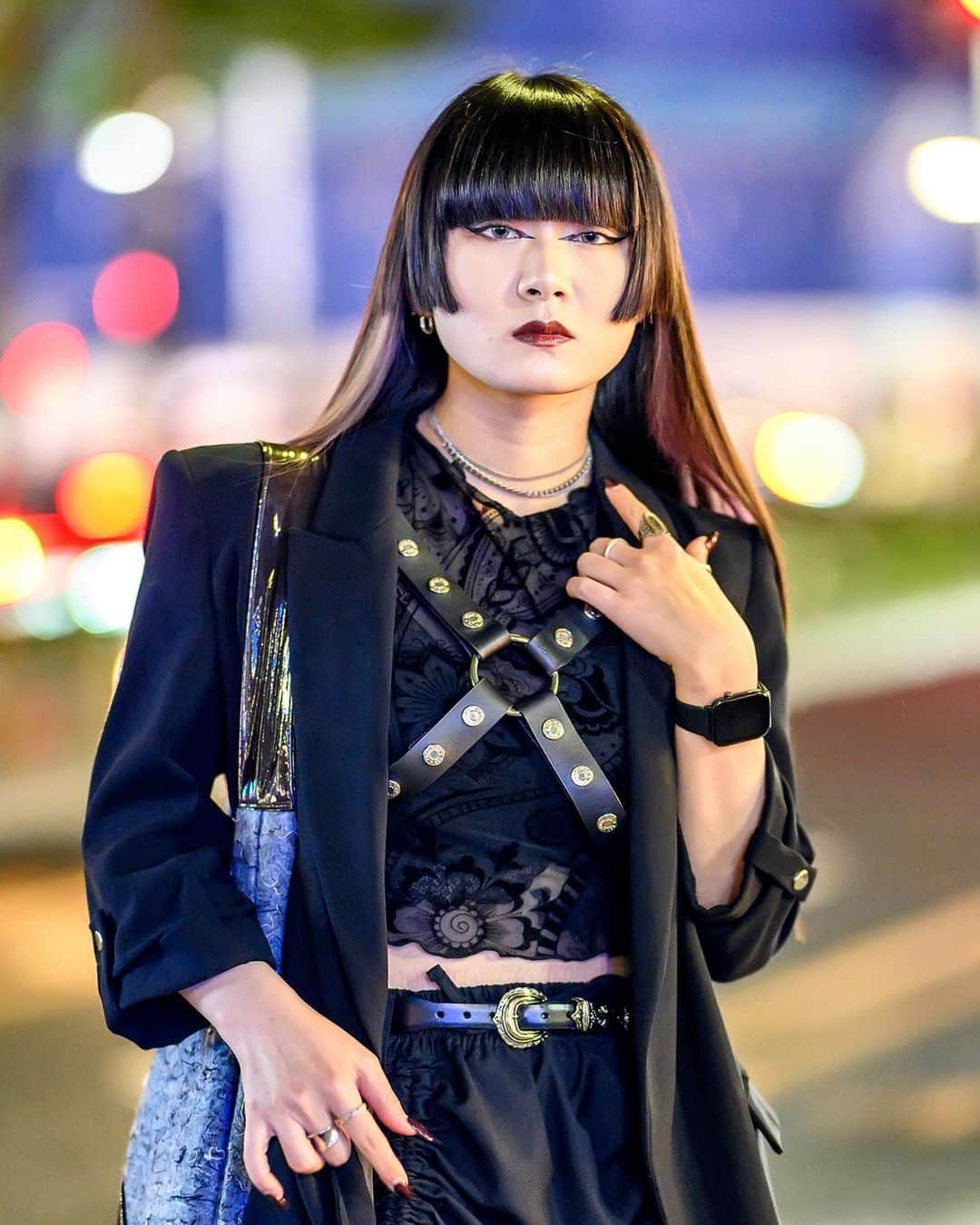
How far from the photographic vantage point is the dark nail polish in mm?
1534

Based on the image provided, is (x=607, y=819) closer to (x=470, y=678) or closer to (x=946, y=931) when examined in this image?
(x=470, y=678)

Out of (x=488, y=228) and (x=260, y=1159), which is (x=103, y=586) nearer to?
(x=488, y=228)

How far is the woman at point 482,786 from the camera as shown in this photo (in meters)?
1.57

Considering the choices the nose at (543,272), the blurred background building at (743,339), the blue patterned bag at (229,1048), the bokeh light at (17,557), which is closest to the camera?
the blue patterned bag at (229,1048)

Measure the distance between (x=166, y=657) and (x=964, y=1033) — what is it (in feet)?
7.28

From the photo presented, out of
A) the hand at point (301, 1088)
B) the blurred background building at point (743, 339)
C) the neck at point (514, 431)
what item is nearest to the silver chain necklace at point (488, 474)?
the neck at point (514, 431)

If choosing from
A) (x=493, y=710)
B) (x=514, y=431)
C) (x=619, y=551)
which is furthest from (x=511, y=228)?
(x=493, y=710)

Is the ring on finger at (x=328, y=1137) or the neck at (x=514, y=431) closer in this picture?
the ring on finger at (x=328, y=1137)

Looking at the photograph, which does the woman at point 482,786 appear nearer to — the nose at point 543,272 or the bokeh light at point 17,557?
the nose at point 543,272

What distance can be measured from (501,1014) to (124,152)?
2180mm

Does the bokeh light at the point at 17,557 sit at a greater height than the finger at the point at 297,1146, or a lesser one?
greater

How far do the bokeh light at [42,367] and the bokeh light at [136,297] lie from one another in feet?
0.25

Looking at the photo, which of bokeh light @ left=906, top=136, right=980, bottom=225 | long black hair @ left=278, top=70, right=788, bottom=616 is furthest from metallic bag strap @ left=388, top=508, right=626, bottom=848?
bokeh light @ left=906, top=136, right=980, bottom=225

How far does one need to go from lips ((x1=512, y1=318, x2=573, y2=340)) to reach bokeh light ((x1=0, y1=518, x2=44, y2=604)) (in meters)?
1.87
